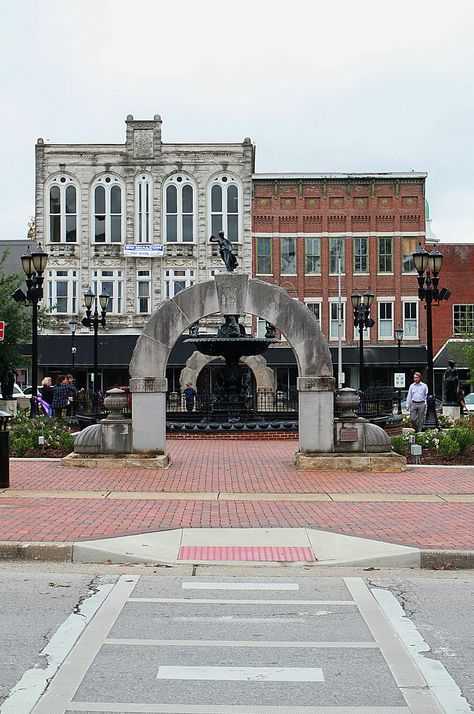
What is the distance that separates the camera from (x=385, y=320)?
49.0 meters

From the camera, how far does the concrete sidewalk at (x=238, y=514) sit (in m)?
9.41

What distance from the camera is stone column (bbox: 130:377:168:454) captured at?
16734 mm

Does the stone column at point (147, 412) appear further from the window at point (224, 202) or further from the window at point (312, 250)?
the window at point (312, 250)

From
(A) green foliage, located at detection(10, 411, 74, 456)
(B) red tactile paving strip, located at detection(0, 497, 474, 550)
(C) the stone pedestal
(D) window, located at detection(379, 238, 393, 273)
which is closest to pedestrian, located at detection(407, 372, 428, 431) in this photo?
(C) the stone pedestal

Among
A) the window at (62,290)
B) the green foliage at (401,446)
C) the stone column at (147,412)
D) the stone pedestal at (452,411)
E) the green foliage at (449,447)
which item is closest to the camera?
the stone column at (147,412)

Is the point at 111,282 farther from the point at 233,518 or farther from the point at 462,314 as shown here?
the point at 233,518

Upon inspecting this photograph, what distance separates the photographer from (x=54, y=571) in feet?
29.2

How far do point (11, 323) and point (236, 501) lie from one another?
2596 cm

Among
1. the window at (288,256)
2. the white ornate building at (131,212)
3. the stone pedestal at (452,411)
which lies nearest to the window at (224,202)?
the white ornate building at (131,212)

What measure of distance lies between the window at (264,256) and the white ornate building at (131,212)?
1974 mm

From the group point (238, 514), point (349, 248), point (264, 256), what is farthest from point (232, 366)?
point (349, 248)

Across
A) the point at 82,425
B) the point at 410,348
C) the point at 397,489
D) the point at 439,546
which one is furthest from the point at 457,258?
the point at 439,546

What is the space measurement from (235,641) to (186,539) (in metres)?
3.60

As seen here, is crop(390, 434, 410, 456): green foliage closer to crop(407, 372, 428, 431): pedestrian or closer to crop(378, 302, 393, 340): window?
crop(407, 372, 428, 431): pedestrian
